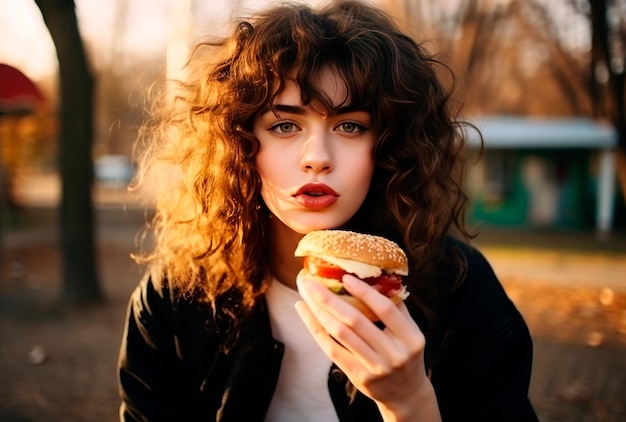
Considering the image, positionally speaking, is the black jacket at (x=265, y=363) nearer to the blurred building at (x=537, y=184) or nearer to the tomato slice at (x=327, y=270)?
the tomato slice at (x=327, y=270)

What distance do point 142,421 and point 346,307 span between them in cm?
113

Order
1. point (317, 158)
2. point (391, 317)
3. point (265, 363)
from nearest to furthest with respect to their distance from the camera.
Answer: point (391, 317) < point (317, 158) < point (265, 363)

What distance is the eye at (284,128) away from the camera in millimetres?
2143

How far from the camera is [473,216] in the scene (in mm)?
20672

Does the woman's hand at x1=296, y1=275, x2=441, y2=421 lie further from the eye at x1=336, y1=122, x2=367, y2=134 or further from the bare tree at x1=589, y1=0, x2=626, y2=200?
the bare tree at x1=589, y1=0, x2=626, y2=200

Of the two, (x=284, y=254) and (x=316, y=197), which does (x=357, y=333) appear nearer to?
(x=316, y=197)

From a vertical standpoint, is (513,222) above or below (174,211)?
below

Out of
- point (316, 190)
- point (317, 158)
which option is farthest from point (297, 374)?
point (317, 158)

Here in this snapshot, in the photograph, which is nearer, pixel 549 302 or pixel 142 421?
pixel 142 421

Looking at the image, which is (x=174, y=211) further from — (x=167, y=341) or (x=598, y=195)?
(x=598, y=195)

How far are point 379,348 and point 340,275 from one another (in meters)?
0.33

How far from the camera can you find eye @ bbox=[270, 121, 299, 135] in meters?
2.14

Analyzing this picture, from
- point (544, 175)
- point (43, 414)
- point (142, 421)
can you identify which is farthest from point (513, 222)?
point (142, 421)

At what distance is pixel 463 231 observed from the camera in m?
2.82
